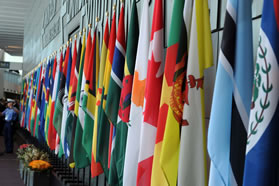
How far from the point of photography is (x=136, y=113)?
2.99m

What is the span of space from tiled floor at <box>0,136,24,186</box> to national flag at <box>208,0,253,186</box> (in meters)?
6.49

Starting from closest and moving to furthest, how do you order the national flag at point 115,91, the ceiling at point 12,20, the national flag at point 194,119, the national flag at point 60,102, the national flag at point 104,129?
the national flag at point 194,119, the national flag at point 115,91, the national flag at point 104,129, the national flag at point 60,102, the ceiling at point 12,20

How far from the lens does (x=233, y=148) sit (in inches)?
73.5

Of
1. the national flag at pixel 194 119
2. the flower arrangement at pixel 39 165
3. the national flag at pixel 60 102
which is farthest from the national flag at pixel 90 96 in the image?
the flower arrangement at pixel 39 165

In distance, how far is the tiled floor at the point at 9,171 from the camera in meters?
7.89

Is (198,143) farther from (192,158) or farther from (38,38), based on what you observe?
(38,38)

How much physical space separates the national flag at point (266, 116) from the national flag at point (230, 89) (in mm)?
267

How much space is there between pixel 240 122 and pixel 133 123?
123 cm

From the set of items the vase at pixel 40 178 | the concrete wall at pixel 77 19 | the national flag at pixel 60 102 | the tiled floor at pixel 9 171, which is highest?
the concrete wall at pixel 77 19

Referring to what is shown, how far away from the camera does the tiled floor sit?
789cm

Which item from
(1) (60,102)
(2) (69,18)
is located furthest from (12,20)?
(1) (60,102)

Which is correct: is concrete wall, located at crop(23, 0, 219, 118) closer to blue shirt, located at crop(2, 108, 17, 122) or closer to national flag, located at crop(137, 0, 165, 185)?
national flag, located at crop(137, 0, 165, 185)

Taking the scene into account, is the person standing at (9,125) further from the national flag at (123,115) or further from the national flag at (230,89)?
the national flag at (230,89)

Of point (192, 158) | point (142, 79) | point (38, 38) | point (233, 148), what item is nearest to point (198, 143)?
point (192, 158)
